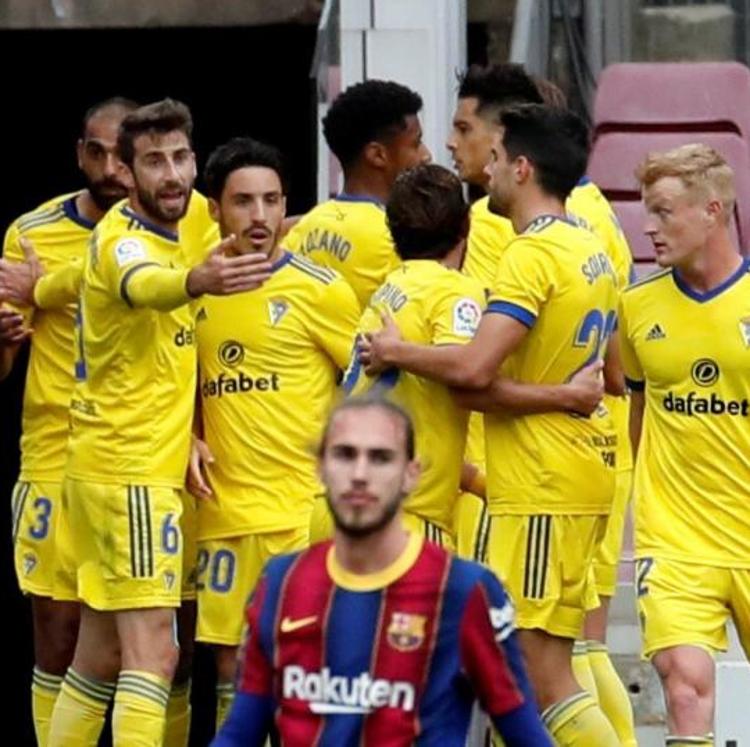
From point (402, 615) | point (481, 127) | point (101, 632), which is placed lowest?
point (101, 632)

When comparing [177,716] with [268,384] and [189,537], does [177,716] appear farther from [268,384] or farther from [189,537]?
[268,384]

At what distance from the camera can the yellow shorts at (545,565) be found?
9.27 m

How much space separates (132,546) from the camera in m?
9.79

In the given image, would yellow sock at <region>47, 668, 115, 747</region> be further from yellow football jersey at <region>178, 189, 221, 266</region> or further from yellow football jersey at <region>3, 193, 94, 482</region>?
yellow football jersey at <region>178, 189, 221, 266</region>

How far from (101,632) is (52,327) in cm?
132

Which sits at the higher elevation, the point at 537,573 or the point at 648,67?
the point at 648,67

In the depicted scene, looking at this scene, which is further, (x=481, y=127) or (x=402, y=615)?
(x=481, y=127)

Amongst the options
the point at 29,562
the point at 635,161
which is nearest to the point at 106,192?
the point at 29,562

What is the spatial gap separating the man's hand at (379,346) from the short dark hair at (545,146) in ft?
2.05

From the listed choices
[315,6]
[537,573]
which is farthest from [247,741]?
[315,6]

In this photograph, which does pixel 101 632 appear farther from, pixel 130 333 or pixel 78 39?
pixel 78 39

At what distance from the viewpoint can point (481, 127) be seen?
32.9 feet

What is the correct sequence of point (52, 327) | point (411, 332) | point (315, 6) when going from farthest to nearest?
1. point (315, 6)
2. point (52, 327)
3. point (411, 332)

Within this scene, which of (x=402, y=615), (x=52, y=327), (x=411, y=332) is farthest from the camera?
(x=52, y=327)
